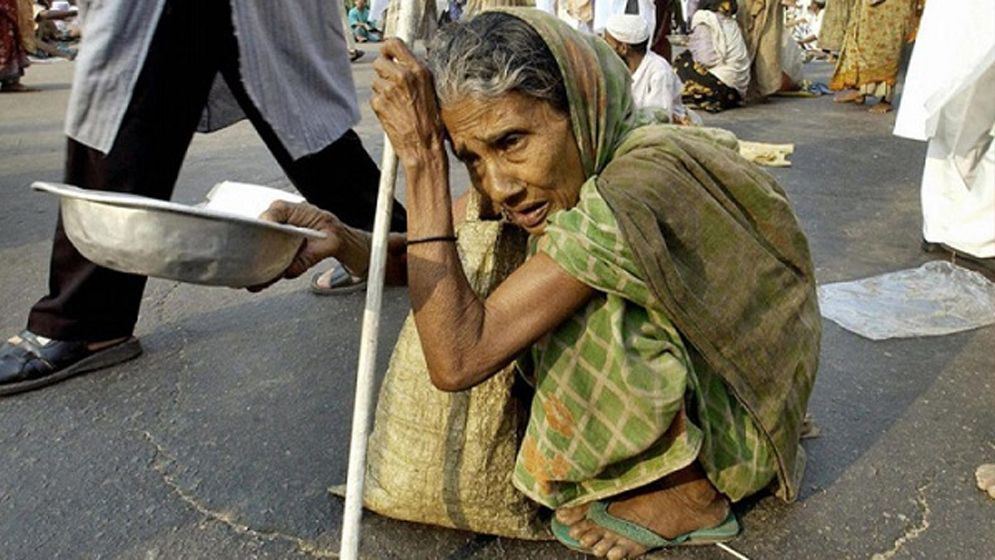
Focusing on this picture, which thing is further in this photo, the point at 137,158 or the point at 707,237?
the point at 137,158

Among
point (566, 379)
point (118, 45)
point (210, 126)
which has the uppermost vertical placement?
point (118, 45)

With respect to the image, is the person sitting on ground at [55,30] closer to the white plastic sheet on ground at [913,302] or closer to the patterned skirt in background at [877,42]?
the patterned skirt in background at [877,42]

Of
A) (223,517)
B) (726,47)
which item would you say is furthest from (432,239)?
(726,47)

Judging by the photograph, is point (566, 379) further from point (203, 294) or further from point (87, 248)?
point (203, 294)

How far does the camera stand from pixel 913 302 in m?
3.23

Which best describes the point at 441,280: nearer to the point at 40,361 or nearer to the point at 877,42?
the point at 40,361

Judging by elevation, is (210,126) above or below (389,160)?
below

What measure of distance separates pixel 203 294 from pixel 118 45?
119 cm

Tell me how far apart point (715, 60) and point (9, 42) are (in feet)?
22.0

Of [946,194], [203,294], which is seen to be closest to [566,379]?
[203,294]

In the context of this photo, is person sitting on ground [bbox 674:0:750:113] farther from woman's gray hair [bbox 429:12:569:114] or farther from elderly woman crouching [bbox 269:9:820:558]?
woman's gray hair [bbox 429:12:569:114]

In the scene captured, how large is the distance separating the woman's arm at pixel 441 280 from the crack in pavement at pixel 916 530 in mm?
953

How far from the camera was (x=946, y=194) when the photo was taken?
148 inches

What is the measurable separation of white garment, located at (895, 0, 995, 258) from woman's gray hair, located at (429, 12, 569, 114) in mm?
2459
